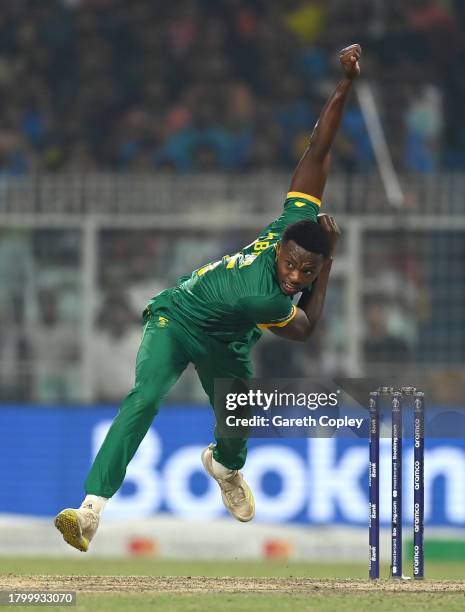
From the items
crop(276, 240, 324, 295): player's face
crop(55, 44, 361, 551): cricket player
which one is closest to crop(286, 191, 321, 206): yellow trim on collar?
crop(55, 44, 361, 551): cricket player

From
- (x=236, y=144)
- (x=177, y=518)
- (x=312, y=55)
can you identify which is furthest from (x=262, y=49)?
(x=177, y=518)

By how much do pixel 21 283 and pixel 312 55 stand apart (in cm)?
481

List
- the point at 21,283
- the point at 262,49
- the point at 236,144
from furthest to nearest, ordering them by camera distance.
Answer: the point at 262,49 → the point at 236,144 → the point at 21,283

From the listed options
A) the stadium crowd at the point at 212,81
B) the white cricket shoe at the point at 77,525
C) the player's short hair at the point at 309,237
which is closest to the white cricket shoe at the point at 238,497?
the white cricket shoe at the point at 77,525

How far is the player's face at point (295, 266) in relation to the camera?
26.1 feet

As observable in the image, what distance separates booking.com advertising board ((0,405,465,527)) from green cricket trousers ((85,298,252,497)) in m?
4.00

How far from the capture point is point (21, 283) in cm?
1335

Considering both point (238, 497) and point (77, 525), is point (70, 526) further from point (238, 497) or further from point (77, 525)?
point (238, 497)

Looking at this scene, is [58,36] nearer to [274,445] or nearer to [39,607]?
[274,445]

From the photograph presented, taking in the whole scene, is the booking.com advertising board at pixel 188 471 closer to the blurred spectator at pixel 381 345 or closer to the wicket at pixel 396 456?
the blurred spectator at pixel 381 345

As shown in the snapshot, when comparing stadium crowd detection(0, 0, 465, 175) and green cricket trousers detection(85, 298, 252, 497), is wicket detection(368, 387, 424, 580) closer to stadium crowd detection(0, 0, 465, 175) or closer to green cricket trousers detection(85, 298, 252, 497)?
green cricket trousers detection(85, 298, 252, 497)

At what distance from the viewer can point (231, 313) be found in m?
8.26

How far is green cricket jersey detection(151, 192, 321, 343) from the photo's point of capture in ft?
26.3

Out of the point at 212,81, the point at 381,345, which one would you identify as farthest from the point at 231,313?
the point at 212,81
